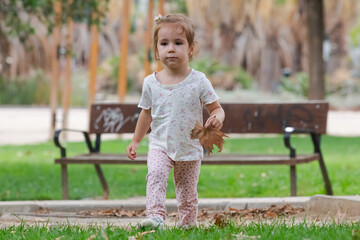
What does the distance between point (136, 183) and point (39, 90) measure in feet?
92.1

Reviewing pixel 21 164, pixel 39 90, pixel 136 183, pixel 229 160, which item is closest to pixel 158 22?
pixel 229 160

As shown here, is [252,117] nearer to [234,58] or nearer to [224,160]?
[224,160]

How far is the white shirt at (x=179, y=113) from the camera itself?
449cm

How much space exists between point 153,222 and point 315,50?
43.6 feet

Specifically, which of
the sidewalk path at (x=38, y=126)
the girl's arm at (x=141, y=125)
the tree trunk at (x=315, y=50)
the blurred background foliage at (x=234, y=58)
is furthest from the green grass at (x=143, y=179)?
the blurred background foliage at (x=234, y=58)

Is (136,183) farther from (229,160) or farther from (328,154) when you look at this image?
(328,154)

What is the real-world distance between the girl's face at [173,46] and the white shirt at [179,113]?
14cm

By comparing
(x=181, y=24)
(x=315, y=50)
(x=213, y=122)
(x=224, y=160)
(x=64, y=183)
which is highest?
(x=181, y=24)

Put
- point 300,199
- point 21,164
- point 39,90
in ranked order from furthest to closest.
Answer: point 39,90 → point 21,164 → point 300,199

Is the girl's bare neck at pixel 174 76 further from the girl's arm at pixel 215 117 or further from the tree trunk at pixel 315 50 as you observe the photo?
the tree trunk at pixel 315 50

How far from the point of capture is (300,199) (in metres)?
6.14

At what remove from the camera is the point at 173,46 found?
4.47m

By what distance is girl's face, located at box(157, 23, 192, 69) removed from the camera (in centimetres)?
447

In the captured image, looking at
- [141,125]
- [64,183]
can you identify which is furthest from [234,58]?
[141,125]
